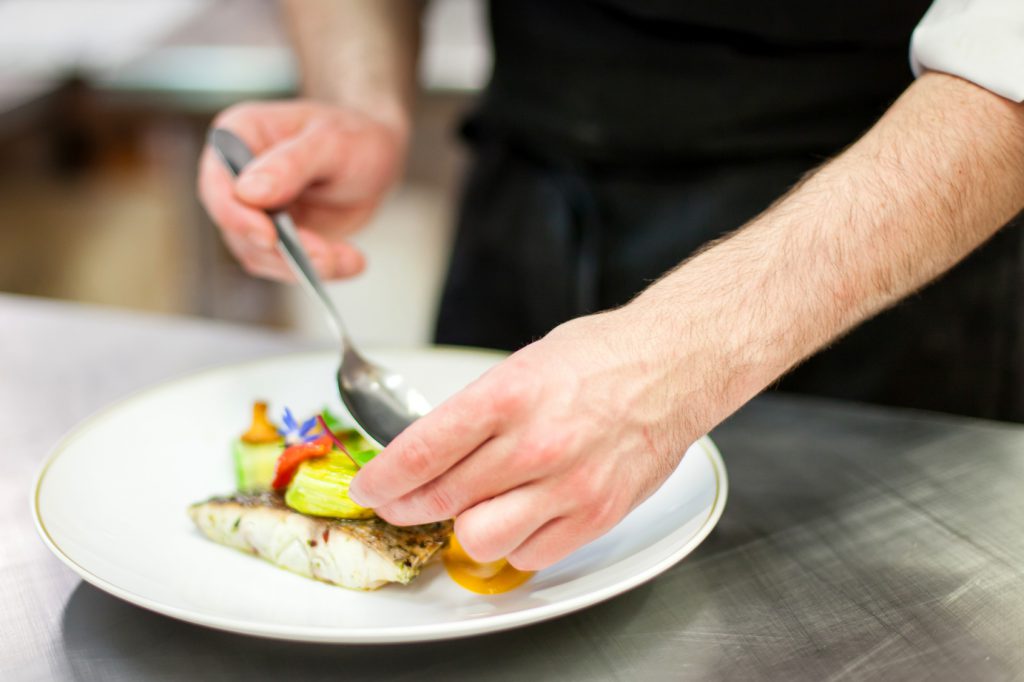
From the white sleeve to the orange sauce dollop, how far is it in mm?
490

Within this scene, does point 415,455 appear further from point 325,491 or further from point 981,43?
point 981,43

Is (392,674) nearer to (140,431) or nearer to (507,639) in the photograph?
(507,639)

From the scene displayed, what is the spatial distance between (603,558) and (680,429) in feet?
0.39

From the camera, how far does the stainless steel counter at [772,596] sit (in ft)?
2.18

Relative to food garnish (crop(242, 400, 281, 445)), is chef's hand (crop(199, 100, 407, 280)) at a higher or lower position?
higher

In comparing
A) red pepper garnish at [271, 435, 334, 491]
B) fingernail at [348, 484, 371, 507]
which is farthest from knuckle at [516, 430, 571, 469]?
red pepper garnish at [271, 435, 334, 491]

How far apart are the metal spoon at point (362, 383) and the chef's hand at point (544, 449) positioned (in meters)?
0.16

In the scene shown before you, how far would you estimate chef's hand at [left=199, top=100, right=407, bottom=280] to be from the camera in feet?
3.19

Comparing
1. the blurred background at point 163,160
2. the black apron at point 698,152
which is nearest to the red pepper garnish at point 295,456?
the black apron at point 698,152

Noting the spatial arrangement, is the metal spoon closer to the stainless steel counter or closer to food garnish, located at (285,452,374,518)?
food garnish, located at (285,452,374,518)

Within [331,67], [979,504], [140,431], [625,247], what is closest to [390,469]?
[140,431]

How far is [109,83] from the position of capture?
2844 millimetres

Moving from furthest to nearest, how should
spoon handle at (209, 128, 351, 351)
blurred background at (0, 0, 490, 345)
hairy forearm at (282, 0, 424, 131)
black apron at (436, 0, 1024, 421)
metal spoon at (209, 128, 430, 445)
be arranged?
blurred background at (0, 0, 490, 345) < hairy forearm at (282, 0, 424, 131) < black apron at (436, 0, 1024, 421) < spoon handle at (209, 128, 351, 351) < metal spoon at (209, 128, 430, 445)

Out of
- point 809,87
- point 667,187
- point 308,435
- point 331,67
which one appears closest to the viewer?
point 308,435
